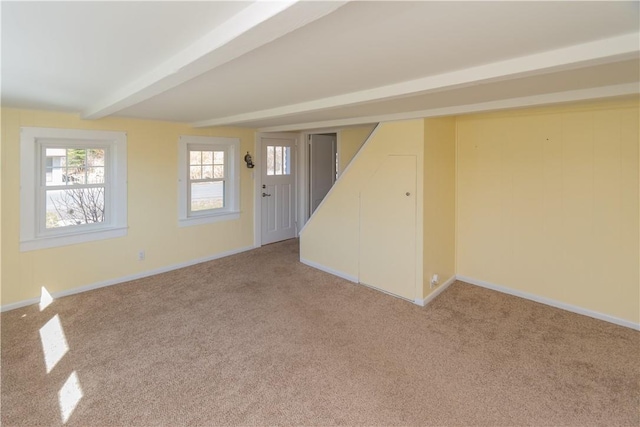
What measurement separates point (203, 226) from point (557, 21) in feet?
14.8

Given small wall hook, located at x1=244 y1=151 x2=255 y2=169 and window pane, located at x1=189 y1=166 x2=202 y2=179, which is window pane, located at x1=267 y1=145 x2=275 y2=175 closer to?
small wall hook, located at x1=244 y1=151 x2=255 y2=169

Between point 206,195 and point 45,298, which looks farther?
point 206,195

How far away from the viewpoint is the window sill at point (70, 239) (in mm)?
3398

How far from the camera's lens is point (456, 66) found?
187cm

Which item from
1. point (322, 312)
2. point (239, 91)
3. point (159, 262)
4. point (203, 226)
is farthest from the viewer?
point (203, 226)

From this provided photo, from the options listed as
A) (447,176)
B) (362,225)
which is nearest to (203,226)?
(362,225)

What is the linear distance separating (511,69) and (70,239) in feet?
14.4

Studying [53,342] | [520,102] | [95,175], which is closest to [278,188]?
[95,175]

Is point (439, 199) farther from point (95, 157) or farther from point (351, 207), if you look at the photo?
point (95, 157)

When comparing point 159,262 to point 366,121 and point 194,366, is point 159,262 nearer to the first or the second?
point 194,366

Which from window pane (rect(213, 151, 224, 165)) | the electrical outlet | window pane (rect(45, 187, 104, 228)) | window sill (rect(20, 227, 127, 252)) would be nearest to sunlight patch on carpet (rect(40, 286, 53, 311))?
window sill (rect(20, 227, 127, 252))

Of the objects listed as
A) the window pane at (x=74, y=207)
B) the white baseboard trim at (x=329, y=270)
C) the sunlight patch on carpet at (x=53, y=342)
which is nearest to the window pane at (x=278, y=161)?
the white baseboard trim at (x=329, y=270)

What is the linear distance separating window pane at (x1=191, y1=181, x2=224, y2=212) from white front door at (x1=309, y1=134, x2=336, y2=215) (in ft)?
5.83

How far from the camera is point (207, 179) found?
489 cm
